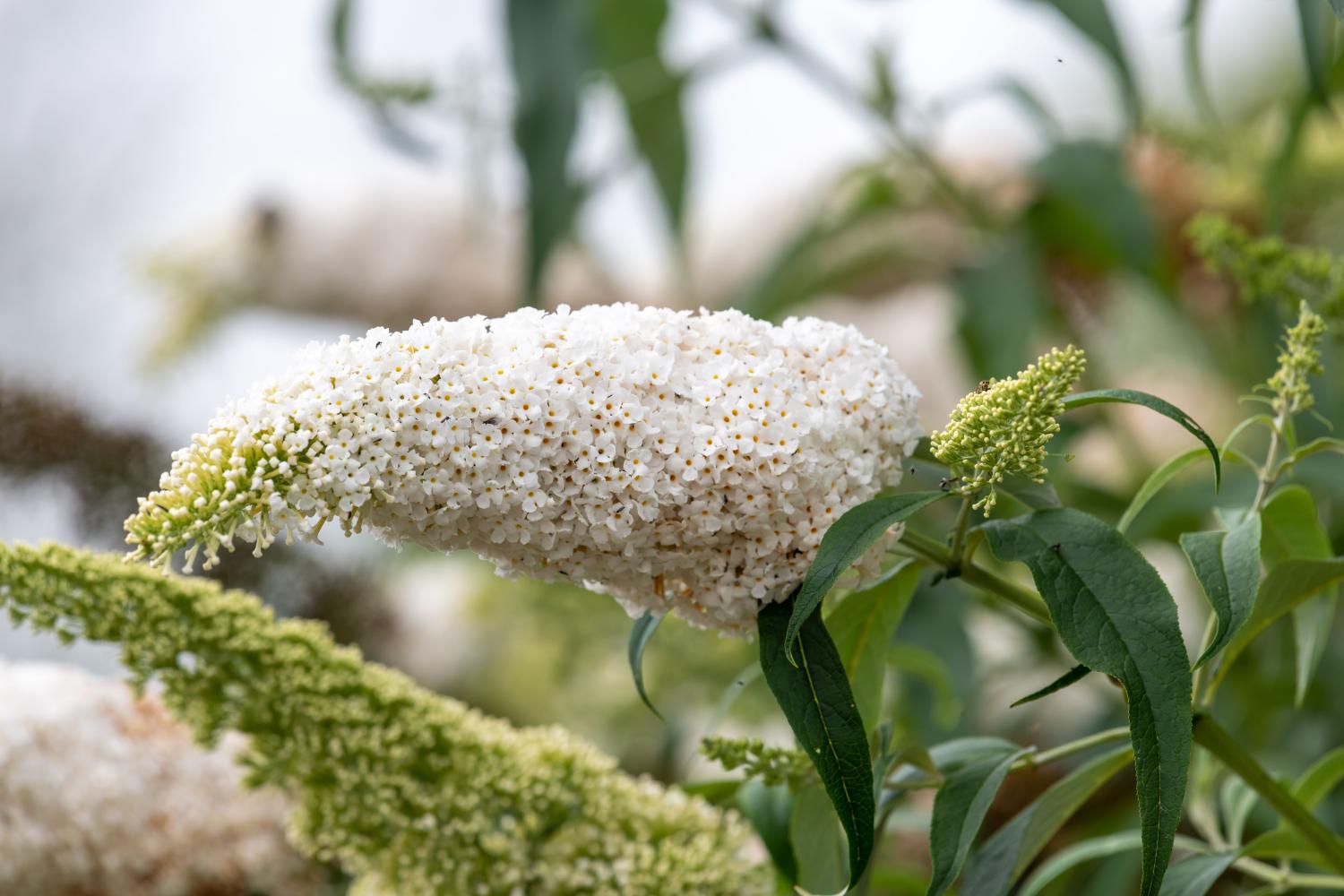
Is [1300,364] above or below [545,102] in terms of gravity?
below

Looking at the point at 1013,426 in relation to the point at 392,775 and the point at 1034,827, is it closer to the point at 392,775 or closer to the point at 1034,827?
the point at 1034,827

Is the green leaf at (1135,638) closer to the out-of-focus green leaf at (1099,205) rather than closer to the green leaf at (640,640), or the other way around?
the green leaf at (640,640)

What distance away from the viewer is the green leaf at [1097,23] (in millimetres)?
839

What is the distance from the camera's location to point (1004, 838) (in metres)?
0.45

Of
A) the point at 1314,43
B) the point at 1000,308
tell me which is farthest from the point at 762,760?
the point at 1000,308

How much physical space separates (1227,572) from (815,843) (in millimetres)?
182

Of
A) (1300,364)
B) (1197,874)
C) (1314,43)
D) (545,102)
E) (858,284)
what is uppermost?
(858,284)

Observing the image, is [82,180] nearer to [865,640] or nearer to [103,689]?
[103,689]

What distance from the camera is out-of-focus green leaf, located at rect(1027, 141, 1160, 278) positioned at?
91 cm

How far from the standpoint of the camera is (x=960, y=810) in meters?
0.41

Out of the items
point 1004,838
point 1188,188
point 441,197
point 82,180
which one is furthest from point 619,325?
point 82,180

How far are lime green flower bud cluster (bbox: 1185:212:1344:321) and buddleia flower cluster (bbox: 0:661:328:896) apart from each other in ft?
1.54

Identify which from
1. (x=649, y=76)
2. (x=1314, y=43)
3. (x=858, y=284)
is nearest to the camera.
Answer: (x=1314, y=43)

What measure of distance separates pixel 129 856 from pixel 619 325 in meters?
0.37
